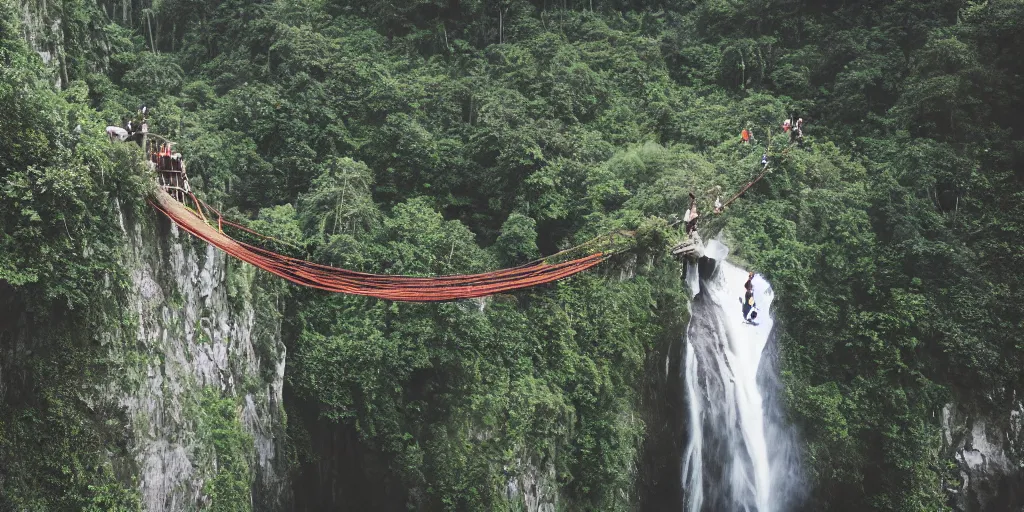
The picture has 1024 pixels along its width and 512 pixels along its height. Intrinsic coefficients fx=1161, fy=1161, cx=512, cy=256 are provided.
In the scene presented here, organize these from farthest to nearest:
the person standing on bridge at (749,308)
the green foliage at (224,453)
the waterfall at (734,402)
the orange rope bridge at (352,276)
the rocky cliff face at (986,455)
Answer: the rocky cliff face at (986,455), the waterfall at (734,402), the person standing on bridge at (749,308), the green foliage at (224,453), the orange rope bridge at (352,276)

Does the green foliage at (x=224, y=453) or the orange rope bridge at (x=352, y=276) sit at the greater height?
the orange rope bridge at (x=352, y=276)

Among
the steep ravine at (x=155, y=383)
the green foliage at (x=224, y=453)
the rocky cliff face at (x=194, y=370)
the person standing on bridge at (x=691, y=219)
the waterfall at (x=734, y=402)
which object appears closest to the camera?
the steep ravine at (x=155, y=383)

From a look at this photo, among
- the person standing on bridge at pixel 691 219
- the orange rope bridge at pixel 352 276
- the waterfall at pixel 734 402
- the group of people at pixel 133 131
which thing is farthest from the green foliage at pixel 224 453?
the waterfall at pixel 734 402

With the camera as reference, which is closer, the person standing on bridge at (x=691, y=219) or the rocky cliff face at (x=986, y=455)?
the person standing on bridge at (x=691, y=219)

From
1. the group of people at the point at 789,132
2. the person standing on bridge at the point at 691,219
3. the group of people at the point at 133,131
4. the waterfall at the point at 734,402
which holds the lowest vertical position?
the waterfall at the point at 734,402

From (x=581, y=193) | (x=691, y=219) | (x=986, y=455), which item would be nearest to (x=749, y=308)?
(x=691, y=219)

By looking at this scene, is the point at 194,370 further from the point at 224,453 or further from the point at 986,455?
the point at 986,455

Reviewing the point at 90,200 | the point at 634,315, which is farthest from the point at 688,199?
the point at 90,200

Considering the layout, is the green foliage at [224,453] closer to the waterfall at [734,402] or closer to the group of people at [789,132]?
the waterfall at [734,402]
